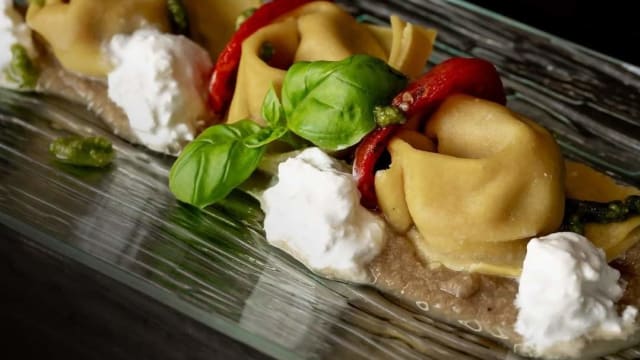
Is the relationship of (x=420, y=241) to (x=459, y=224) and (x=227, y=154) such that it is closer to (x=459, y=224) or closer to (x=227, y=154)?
(x=459, y=224)

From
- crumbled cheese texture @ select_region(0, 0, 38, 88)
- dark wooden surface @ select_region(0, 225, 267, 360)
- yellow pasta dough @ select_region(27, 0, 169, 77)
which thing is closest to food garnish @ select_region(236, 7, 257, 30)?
yellow pasta dough @ select_region(27, 0, 169, 77)

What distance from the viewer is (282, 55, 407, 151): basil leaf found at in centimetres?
234

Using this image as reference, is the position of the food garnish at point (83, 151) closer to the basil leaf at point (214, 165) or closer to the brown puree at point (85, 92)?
the brown puree at point (85, 92)

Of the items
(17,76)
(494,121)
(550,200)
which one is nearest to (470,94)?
(494,121)

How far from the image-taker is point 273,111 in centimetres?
248

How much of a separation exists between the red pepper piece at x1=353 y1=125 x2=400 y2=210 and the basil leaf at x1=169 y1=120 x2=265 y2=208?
0.24 m

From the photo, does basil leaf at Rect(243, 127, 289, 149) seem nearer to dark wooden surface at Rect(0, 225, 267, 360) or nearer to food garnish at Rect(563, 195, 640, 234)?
dark wooden surface at Rect(0, 225, 267, 360)

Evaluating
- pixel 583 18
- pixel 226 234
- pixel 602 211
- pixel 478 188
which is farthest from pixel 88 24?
pixel 583 18

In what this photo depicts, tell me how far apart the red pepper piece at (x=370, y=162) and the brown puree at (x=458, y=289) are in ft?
0.37

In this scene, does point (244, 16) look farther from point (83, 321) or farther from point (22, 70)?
point (83, 321)

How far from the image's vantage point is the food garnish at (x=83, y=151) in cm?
269

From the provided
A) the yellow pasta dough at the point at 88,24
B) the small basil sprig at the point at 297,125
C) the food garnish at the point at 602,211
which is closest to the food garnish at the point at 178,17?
the yellow pasta dough at the point at 88,24

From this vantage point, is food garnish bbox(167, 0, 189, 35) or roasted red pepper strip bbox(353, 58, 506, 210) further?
food garnish bbox(167, 0, 189, 35)

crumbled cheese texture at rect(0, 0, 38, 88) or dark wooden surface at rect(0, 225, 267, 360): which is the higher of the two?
crumbled cheese texture at rect(0, 0, 38, 88)
